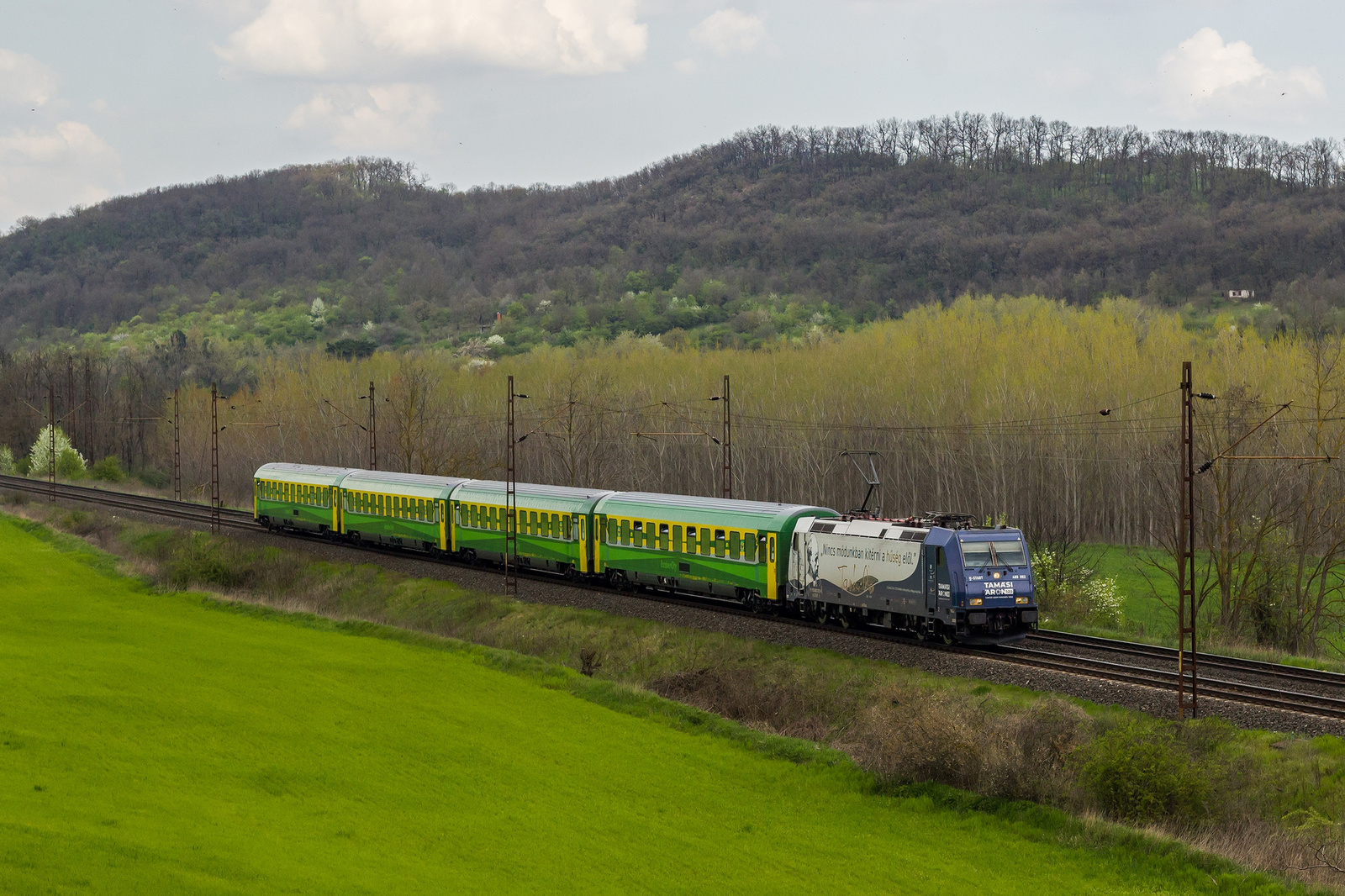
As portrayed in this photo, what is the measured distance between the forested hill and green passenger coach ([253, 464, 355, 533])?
68.1m

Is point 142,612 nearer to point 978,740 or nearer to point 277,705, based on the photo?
point 277,705

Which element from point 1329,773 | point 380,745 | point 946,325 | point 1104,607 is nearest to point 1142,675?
point 1329,773

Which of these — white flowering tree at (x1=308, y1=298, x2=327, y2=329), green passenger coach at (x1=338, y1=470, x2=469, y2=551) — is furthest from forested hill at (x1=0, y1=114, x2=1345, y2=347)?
green passenger coach at (x1=338, y1=470, x2=469, y2=551)

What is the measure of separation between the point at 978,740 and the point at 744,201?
162774 millimetres

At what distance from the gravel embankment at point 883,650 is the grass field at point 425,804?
19.6 ft

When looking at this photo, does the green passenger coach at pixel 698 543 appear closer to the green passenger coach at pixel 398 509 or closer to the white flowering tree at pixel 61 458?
the green passenger coach at pixel 398 509

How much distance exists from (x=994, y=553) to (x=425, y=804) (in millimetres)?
16488

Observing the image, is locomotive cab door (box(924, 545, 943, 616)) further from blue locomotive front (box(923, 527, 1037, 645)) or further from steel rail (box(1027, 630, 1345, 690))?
steel rail (box(1027, 630, 1345, 690))

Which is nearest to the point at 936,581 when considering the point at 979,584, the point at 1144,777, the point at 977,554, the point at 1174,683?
the point at 979,584

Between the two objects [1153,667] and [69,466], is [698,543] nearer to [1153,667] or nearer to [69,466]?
[1153,667]

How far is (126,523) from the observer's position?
6119cm

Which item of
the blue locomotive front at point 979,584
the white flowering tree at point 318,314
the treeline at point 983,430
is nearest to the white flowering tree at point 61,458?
the treeline at point 983,430

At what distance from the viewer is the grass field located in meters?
14.9

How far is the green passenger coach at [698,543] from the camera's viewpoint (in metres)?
34.5
